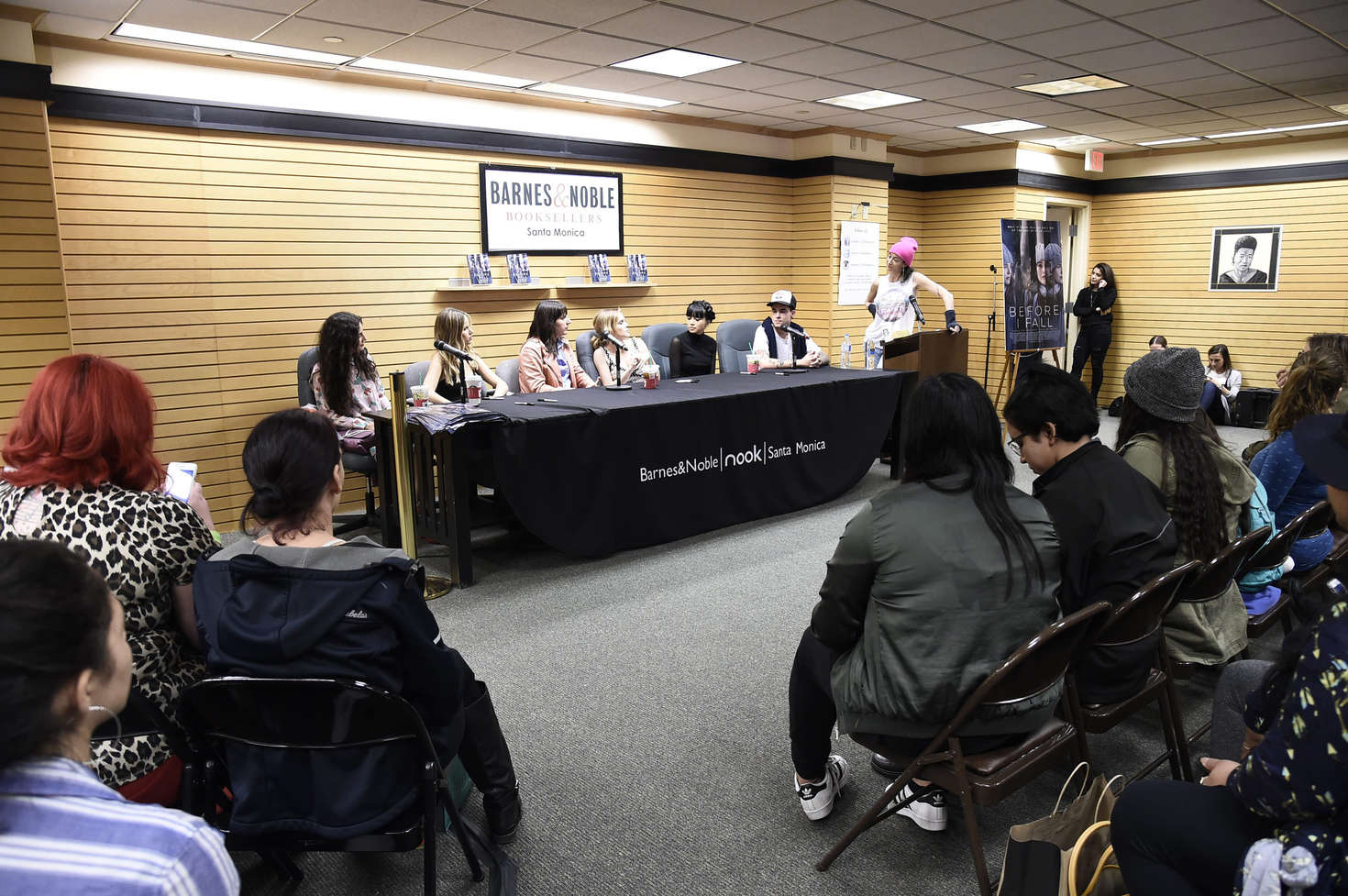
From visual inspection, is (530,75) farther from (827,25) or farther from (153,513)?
(153,513)

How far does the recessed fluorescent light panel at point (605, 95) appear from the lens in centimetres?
647

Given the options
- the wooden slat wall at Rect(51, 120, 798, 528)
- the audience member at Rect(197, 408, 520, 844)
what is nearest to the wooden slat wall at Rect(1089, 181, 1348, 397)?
the wooden slat wall at Rect(51, 120, 798, 528)

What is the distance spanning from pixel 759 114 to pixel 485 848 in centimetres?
701

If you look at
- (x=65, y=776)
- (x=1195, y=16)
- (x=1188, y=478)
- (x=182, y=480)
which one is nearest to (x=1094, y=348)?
(x=1195, y=16)

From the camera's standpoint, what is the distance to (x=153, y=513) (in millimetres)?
1802

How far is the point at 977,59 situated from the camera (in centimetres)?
572

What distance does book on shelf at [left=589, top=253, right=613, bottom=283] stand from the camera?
23.9 ft

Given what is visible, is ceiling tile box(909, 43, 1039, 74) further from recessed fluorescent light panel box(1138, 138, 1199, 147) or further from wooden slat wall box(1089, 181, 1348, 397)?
wooden slat wall box(1089, 181, 1348, 397)

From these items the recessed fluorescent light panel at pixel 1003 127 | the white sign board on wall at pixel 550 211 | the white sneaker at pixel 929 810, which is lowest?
the white sneaker at pixel 929 810

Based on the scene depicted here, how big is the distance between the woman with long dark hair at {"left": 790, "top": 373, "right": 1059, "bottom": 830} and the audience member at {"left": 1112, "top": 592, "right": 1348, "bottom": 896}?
385 millimetres

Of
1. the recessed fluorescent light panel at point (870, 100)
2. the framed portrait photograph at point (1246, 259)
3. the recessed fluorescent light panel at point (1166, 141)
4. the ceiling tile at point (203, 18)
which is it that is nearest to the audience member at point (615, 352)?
the ceiling tile at point (203, 18)

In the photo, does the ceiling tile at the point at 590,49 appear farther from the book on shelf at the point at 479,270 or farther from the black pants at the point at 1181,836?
the black pants at the point at 1181,836

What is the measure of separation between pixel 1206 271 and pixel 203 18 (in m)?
10.7

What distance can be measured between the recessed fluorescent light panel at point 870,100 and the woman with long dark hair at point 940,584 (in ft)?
18.4
